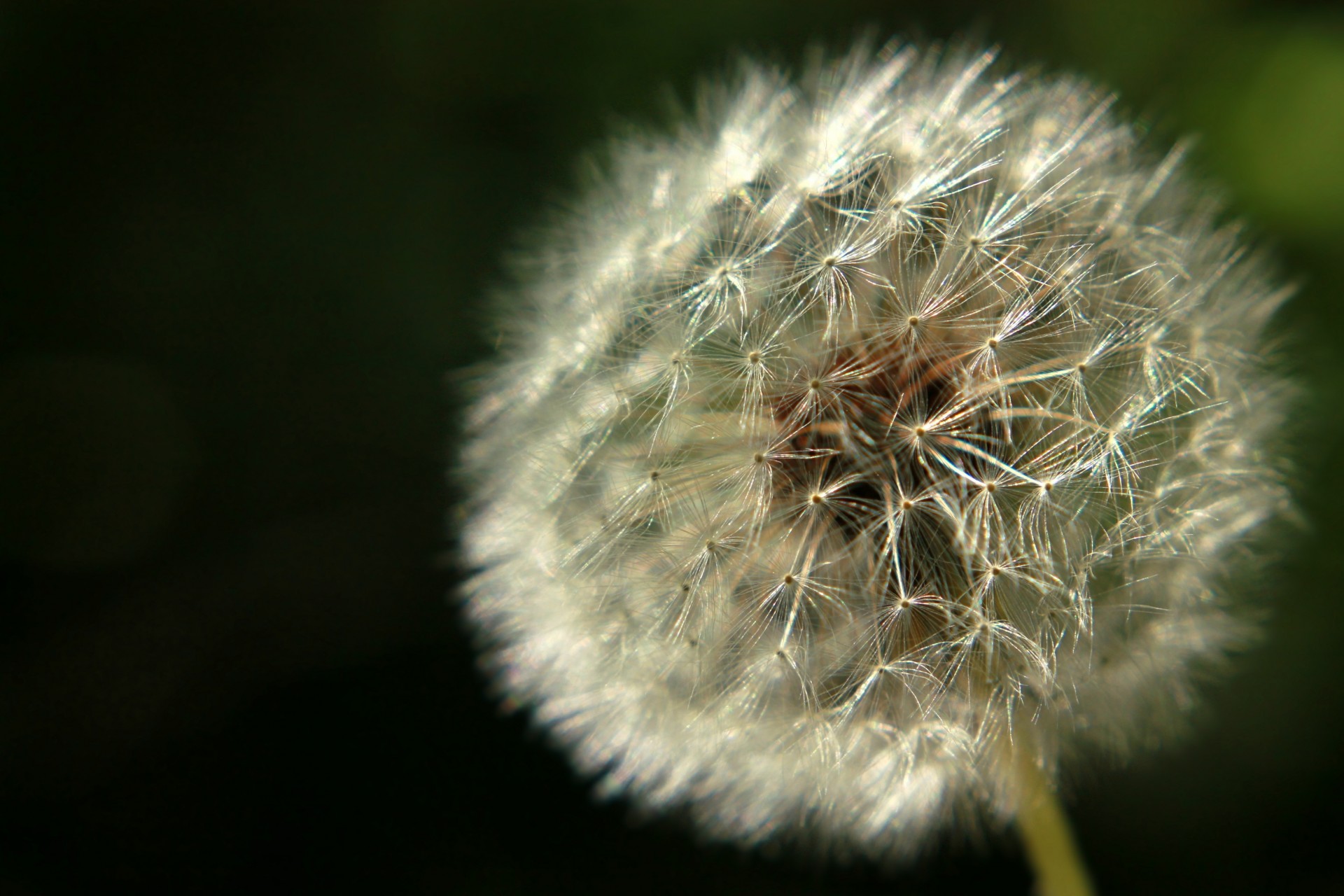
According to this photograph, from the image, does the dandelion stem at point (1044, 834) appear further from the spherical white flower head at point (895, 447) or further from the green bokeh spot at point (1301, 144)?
the green bokeh spot at point (1301, 144)

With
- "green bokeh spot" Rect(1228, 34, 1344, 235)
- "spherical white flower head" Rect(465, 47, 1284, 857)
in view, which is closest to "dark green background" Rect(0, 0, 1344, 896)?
"green bokeh spot" Rect(1228, 34, 1344, 235)

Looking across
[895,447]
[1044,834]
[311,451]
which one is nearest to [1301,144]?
[895,447]

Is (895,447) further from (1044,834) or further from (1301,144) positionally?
(1301,144)

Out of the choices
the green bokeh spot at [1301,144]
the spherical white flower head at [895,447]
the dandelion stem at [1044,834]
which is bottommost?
the dandelion stem at [1044,834]

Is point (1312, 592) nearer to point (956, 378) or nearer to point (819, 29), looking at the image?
point (956, 378)

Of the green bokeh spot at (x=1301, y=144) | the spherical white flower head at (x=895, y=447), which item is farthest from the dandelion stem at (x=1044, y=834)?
the green bokeh spot at (x=1301, y=144)

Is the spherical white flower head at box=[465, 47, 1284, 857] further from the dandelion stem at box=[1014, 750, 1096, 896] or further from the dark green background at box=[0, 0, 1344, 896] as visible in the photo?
the dark green background at box=[0, 0, 1344, 896]
